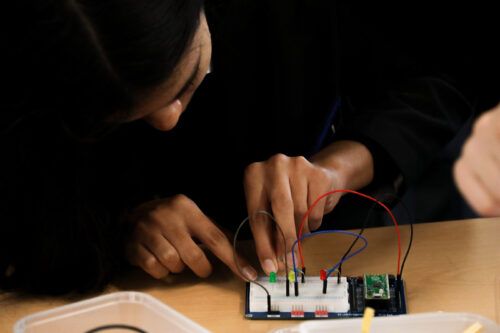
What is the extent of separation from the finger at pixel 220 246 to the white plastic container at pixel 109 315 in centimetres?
15

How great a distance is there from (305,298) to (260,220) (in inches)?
5.8

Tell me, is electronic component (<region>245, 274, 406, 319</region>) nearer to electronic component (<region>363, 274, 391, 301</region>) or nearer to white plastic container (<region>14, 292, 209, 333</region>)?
electronic component (<region>363, 274, 391, 301</region>)

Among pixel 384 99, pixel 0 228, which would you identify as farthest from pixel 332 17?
pixel 0 228

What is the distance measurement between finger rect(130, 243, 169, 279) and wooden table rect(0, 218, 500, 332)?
2cm

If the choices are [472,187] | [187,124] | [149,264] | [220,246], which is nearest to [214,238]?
[220,246]

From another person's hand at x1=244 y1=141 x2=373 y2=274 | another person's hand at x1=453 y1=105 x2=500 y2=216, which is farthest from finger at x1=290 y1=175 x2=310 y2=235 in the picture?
another person's hand at x1=453 y1=105 x2=500 y2=216

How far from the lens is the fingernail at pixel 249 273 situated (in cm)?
85

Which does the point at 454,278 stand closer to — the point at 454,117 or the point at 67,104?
the point at 454,117

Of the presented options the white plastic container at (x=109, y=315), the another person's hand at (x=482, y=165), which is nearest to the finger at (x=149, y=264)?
the white plastic container at (x=109, y=315)

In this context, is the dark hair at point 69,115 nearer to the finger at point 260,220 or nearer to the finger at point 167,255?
the finger at point 167,255

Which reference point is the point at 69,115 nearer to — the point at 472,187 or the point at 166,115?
the point at 166,115

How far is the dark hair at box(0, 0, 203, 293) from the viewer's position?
0.58 metres

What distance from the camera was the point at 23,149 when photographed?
75 cm

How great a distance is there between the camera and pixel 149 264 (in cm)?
89
